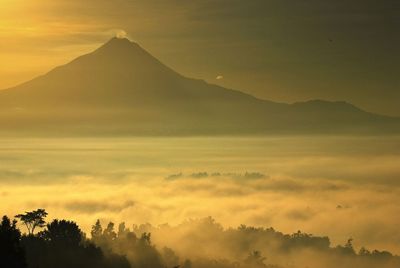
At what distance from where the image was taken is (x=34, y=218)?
150250 mm

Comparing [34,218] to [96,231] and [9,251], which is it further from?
[9,251]

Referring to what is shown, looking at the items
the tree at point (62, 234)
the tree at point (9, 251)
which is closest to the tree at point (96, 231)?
the tree at point (62, 234)

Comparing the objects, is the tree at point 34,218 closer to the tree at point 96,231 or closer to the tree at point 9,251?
the tree at point 96,231

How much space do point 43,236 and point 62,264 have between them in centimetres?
677

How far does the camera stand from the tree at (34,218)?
14938cm

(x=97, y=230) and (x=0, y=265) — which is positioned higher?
(x=97, y=230)

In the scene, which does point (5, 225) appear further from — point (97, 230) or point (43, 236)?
point (97, 230)

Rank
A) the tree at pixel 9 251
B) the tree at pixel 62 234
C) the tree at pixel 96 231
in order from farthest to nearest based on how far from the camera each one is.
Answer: the tree at pixel 96 231 < the tree at pixel 62 234 < the tree at pixel 9 251

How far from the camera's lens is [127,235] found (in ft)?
653

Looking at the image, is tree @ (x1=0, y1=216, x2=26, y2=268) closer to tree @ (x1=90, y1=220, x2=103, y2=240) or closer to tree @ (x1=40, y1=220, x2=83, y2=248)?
tree @ (x1=40, y1=220, x2=83, y2=248)

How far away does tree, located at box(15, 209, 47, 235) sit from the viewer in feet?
490

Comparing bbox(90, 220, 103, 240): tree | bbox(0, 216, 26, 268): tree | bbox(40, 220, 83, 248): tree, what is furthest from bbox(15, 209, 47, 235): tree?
bbox(0, 216, 26, 268): tree

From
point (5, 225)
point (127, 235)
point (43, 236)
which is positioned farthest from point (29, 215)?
point (127, 235)

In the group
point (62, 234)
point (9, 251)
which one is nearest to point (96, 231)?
point (62, 234)
